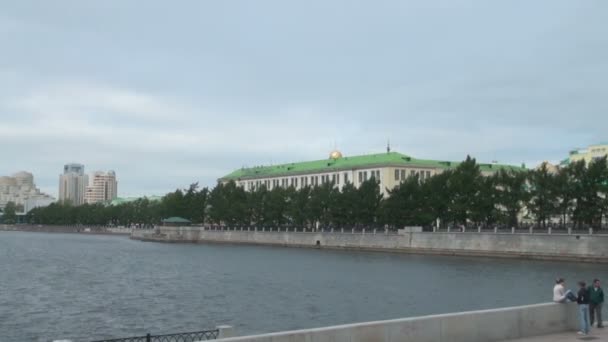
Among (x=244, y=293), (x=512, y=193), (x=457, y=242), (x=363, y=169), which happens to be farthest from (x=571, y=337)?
(x=363, y=169)

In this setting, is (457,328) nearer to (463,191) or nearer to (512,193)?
(512,193)

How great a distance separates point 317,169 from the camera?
589ft

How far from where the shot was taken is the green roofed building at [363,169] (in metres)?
161

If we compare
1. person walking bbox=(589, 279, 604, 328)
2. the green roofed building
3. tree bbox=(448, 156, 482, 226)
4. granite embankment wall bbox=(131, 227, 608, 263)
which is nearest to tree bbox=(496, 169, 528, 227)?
tree bbox=(448, 156, 482, 226)

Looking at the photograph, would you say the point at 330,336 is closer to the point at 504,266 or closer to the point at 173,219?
the point at 504,266

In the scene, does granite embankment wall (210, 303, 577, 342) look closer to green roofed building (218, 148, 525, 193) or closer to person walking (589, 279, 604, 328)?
person walking (589, 279, 604, 328)

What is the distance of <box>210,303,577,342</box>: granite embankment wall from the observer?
17.8 metres

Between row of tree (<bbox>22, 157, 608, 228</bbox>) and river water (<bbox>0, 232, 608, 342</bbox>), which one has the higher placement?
row of tree (<bbox>22, 157, 608, 228</bbox>)

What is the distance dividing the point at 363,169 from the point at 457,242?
212 feet

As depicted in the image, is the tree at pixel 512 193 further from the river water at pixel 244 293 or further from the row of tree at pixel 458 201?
the river water at pixel 244 293

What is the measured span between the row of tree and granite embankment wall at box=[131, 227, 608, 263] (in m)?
5.14

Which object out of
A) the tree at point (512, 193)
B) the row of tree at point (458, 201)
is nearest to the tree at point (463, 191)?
the row of tree at point (458, 201)

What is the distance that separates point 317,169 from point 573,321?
6144 inches

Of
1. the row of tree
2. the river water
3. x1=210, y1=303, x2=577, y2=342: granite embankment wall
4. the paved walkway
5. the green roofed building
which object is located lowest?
the river water
